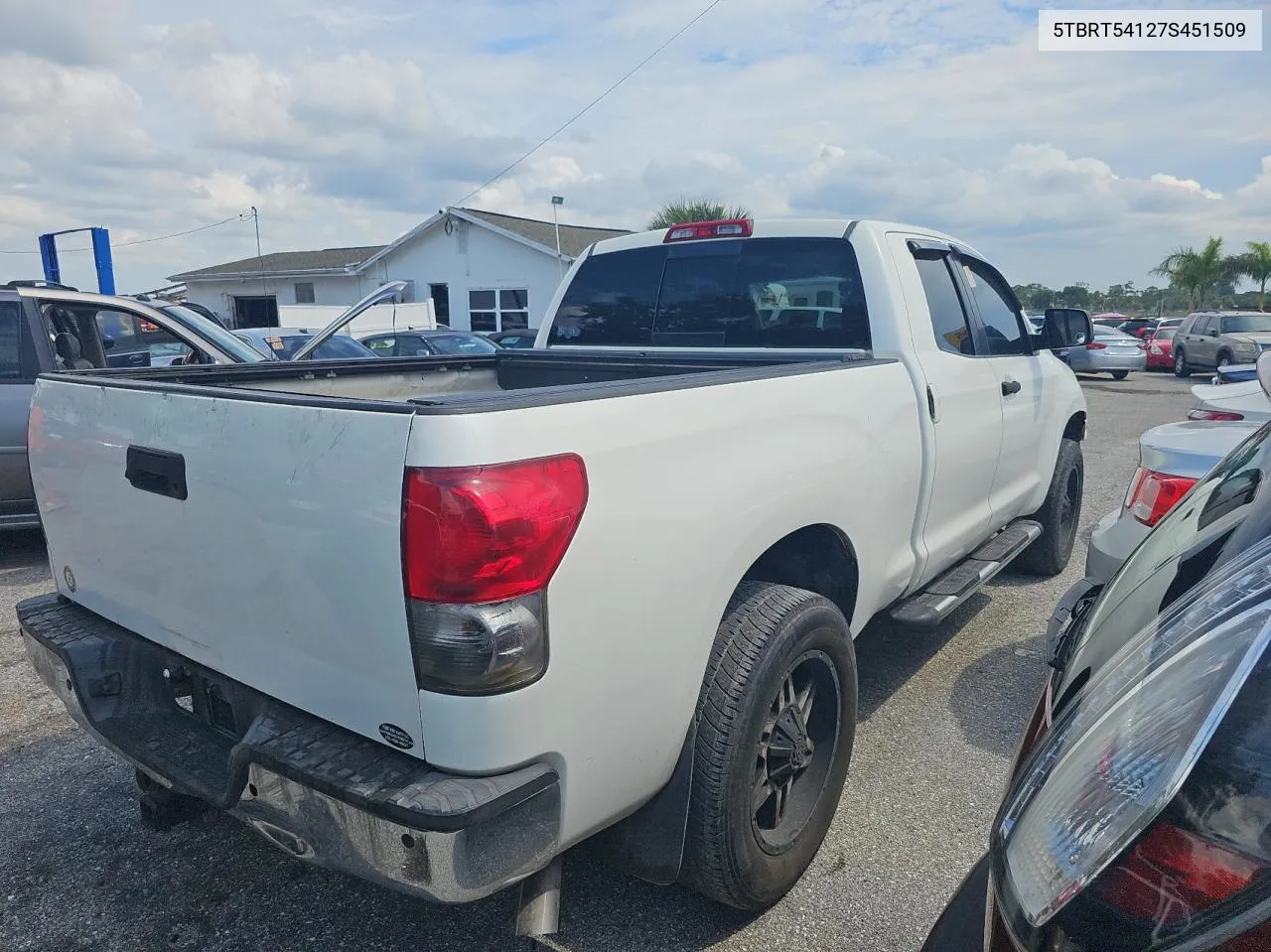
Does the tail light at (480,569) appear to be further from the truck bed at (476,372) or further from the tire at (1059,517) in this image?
the tire at (1059,517)

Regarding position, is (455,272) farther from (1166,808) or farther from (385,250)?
(1166,808)

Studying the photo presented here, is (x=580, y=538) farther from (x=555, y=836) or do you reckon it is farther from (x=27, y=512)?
(x=27, y=512)

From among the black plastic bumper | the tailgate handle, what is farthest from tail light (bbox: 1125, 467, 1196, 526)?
the tailgate handle

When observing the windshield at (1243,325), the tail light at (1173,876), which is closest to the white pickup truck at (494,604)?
the tail light at (1173,876)

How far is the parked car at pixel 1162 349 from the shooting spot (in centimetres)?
2619

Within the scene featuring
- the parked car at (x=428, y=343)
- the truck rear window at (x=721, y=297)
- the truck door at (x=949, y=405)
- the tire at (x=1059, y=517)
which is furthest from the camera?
the parked car at (x=428, y=343)

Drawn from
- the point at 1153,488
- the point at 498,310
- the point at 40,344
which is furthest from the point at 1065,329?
the point at 498,310

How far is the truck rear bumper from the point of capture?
1.74 m

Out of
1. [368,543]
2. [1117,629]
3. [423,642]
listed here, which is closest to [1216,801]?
[1117,629]

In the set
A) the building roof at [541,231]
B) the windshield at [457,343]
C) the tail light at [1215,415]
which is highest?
the building roof at [541,231]

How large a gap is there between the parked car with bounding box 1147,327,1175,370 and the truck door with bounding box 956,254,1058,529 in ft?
81.9

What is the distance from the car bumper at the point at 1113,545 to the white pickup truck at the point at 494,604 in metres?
0.70

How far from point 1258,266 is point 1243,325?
786 inches

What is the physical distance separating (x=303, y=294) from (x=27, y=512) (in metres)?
26.7
